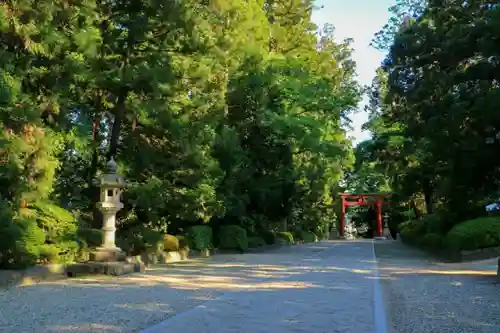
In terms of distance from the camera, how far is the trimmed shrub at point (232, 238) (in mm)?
24047

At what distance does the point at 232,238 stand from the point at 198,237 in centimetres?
283

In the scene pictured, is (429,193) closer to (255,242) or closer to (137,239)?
(255,242)

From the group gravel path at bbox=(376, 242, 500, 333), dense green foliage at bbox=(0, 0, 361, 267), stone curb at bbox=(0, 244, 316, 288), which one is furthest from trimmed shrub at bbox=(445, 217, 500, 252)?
stone curb at bbox=(0, 244, 316, 288)

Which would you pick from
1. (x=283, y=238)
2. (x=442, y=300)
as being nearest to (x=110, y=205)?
(x=442, y=300)

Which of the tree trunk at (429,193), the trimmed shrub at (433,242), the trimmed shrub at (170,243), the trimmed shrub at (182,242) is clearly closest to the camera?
the trimmed shrub at (170,243)

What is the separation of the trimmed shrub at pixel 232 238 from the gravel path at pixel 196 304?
1063 cm

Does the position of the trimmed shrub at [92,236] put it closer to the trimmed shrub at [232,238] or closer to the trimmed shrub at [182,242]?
the trimmed shrub at [182,242]

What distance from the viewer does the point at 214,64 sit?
19.0 metres

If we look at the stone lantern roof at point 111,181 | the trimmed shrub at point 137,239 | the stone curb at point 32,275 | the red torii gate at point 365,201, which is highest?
the red torii gate at point 365,201

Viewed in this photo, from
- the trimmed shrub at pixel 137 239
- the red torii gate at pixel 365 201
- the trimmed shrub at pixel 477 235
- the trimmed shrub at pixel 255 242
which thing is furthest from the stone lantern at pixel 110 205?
the red torii gate at pixel 365 201

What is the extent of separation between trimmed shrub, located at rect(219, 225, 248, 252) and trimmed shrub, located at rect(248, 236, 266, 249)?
2.24 meters

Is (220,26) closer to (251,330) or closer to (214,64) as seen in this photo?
(214,64)

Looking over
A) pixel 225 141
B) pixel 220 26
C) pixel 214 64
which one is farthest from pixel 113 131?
pixel 220 26

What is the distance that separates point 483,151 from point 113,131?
10936 millimetres
